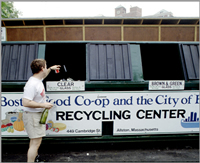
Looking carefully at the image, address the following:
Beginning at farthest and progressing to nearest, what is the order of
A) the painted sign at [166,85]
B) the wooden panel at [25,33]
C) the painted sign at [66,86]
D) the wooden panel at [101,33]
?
the wooden panel at [25,33] < the wooden panel at [101,33] < the painted sign at [166,85] < the painted sign at [66,86]

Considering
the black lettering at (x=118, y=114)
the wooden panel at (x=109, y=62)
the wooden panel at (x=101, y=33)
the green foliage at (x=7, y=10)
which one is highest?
the green foliage at (x=7, y=10)

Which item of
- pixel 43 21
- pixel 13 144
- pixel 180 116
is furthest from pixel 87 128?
pixel 43 21

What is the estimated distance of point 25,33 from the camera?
9.02 meters

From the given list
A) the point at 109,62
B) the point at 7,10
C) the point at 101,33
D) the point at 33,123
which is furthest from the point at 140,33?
the point at 7,10

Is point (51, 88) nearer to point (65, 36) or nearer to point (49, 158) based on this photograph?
point (49, 158)

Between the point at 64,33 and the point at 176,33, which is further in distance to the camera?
the point at 176,33

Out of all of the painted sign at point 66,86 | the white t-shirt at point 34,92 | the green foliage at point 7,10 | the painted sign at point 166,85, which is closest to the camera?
the white t-shirt at point 34,92

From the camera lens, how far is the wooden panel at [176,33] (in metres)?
9.02

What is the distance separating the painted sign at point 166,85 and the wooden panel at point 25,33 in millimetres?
8211

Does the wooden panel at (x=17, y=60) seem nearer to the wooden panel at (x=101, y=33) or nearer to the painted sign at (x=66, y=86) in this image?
the painted sign at (x=66, y=86)

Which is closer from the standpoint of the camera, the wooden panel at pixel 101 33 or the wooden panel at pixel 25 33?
the wooden panel at pixel 101 33

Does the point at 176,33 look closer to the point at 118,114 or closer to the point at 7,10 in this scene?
the point at 118,114

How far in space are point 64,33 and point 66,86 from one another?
286 inches

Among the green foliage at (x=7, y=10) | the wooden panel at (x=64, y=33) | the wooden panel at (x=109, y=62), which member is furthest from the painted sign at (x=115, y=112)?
the green foliage at (x=7, y=10)
